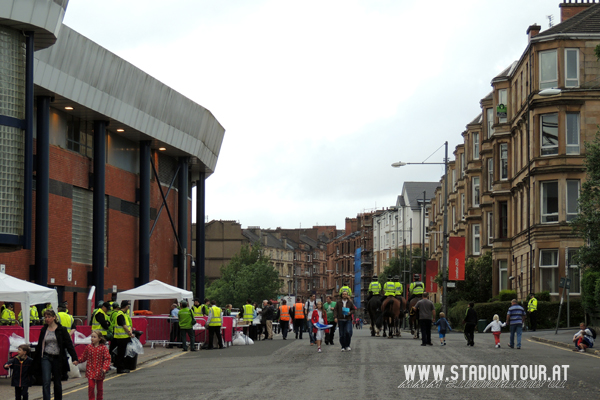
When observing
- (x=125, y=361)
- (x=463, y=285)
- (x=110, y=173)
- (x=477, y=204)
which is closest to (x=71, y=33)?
(x=110, y=173)

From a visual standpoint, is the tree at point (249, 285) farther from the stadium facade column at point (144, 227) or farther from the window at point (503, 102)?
the stadium facade column at point (144, 227)

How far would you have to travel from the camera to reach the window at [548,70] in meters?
47.2

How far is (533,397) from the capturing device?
50.0 feet

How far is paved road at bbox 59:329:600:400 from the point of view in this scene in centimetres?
1602

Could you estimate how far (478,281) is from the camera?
61562 millimetres

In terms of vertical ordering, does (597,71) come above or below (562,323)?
above

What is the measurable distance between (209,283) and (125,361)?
109516 millimetres

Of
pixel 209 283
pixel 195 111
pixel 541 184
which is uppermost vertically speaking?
pixel 195 111

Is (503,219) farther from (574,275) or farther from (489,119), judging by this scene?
(574,275)

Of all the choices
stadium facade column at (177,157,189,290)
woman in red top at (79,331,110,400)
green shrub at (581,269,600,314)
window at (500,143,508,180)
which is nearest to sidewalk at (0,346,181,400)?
woman in red top at (79,331,110,400)

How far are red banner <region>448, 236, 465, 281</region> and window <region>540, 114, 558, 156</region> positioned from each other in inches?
250

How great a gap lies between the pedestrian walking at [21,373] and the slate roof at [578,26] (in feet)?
122

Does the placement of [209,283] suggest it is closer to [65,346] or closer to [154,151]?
[154,151]

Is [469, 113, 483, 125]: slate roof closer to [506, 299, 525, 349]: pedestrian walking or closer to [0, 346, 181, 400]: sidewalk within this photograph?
[506, 299, 525, 349]: pedestrian walking
